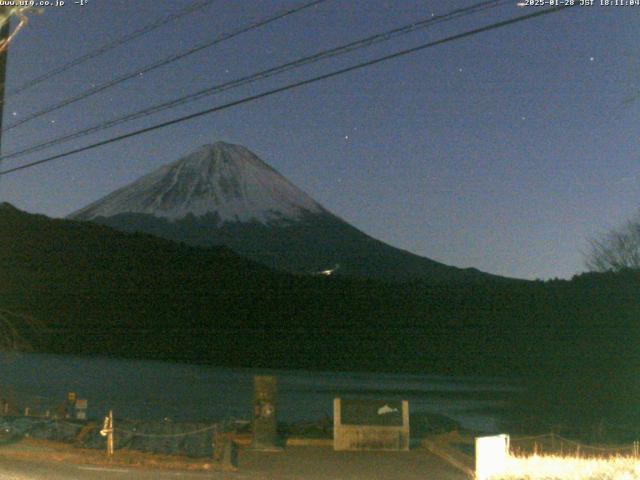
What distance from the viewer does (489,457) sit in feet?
46.3

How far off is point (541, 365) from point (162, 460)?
181 feet

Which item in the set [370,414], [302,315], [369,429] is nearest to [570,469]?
[369,429]

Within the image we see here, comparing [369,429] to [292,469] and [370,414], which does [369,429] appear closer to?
[370,414]

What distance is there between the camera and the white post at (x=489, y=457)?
45.5ft

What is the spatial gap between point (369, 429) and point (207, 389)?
3318 cm

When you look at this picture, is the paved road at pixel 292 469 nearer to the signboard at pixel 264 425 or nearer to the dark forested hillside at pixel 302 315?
the signboard at pixel 264 425

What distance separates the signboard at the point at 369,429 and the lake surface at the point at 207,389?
14.0 m

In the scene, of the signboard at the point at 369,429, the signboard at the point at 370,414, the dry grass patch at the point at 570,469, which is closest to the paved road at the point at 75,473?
the signboard at the point at 369,429

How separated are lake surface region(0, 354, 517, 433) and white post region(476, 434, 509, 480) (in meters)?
18.1

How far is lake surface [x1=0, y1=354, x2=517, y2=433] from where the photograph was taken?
120ft

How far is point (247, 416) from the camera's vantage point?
115 ft

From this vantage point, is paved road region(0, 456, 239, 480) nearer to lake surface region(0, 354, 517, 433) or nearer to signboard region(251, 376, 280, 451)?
signboard region(251, 376, 280, 451)

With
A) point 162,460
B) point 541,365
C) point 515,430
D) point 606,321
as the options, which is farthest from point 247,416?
point 606,321

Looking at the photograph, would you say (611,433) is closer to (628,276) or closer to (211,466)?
(211,466)
